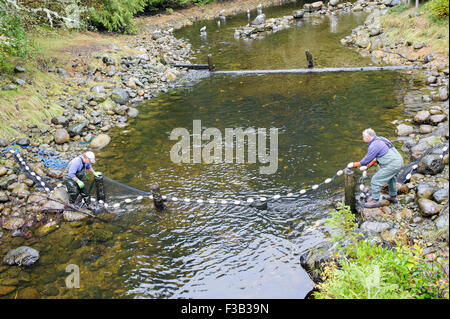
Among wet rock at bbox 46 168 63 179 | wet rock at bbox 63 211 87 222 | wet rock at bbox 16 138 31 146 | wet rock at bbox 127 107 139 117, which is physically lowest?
wet rock at bbox 63 211 87 222

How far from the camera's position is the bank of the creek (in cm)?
787

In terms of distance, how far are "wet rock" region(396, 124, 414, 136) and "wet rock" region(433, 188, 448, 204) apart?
160 inches

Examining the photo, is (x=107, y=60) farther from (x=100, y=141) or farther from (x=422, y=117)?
(x=422, y=117)

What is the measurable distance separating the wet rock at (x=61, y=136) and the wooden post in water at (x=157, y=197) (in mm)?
6017

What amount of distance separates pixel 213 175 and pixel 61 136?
21.2 ft

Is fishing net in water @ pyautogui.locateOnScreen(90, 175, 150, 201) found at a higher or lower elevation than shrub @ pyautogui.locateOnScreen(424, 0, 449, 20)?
lower

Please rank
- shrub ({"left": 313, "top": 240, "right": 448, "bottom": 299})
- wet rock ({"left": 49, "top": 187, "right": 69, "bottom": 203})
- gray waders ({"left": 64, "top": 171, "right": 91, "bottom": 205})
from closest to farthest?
1. shrub ({"left": 313, "top": 240, "right": 448, "bottom": 299})
2. gray waders ({"left": 64, "top": 171, "right": 91, "bottom": 205})
3. wet rock ({"left": 49, "top": 187, "right": 69, "bottom": 203})

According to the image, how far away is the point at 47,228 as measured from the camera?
9656 mm

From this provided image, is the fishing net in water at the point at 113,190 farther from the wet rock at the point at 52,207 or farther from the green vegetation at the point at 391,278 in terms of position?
the green vegetation at the point at 391,278

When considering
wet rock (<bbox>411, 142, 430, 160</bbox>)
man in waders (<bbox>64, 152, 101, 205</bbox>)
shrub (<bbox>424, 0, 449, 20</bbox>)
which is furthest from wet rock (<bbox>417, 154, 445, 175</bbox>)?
shrub (<bbox>424, 0, 449, 20</bbox>)

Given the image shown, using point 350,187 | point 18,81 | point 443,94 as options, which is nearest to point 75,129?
point 18,81

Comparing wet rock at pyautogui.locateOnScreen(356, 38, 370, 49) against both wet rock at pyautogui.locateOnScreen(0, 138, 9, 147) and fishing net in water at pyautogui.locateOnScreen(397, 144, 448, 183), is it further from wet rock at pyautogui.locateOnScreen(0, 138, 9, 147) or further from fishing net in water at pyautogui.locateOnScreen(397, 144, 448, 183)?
wet rock at pyautogui.locateOnScreen(0, 138, 9, 147)

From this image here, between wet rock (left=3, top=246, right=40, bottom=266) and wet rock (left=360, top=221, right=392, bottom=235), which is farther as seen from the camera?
wet rock (left=3, top=246, right=40, bottom=266)
